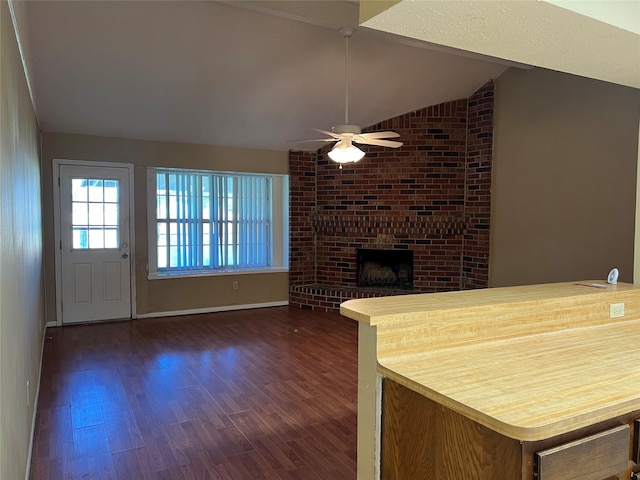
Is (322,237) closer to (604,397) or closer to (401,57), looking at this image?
(401,57)

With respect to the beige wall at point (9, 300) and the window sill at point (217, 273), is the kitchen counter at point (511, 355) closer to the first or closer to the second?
the beige wall at point (9, 300)

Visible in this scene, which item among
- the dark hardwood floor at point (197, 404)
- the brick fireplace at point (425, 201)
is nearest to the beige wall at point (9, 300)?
the dark hardwood floor at point (197, 404)

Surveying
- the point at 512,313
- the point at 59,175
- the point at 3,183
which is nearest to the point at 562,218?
the point at 512,313

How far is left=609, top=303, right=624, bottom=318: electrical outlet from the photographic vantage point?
2082 mm

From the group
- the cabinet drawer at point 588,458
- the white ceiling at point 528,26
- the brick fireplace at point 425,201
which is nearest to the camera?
the cabinet drawer at point 588,458

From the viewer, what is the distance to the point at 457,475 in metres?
1.26

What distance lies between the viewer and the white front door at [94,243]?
5.25m

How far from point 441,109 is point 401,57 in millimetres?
1348

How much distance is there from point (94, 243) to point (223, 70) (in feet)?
8.59

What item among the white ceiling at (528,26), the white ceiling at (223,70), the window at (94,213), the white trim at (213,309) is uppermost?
the white ceiling at (223,70)

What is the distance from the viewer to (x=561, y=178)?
4887 mm

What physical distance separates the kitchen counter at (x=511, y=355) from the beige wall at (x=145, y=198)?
15.0ft

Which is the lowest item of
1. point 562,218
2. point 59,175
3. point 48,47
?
point 562,218

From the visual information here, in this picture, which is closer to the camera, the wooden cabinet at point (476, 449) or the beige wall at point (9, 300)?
the wooden cabinet at point (476, 449)
